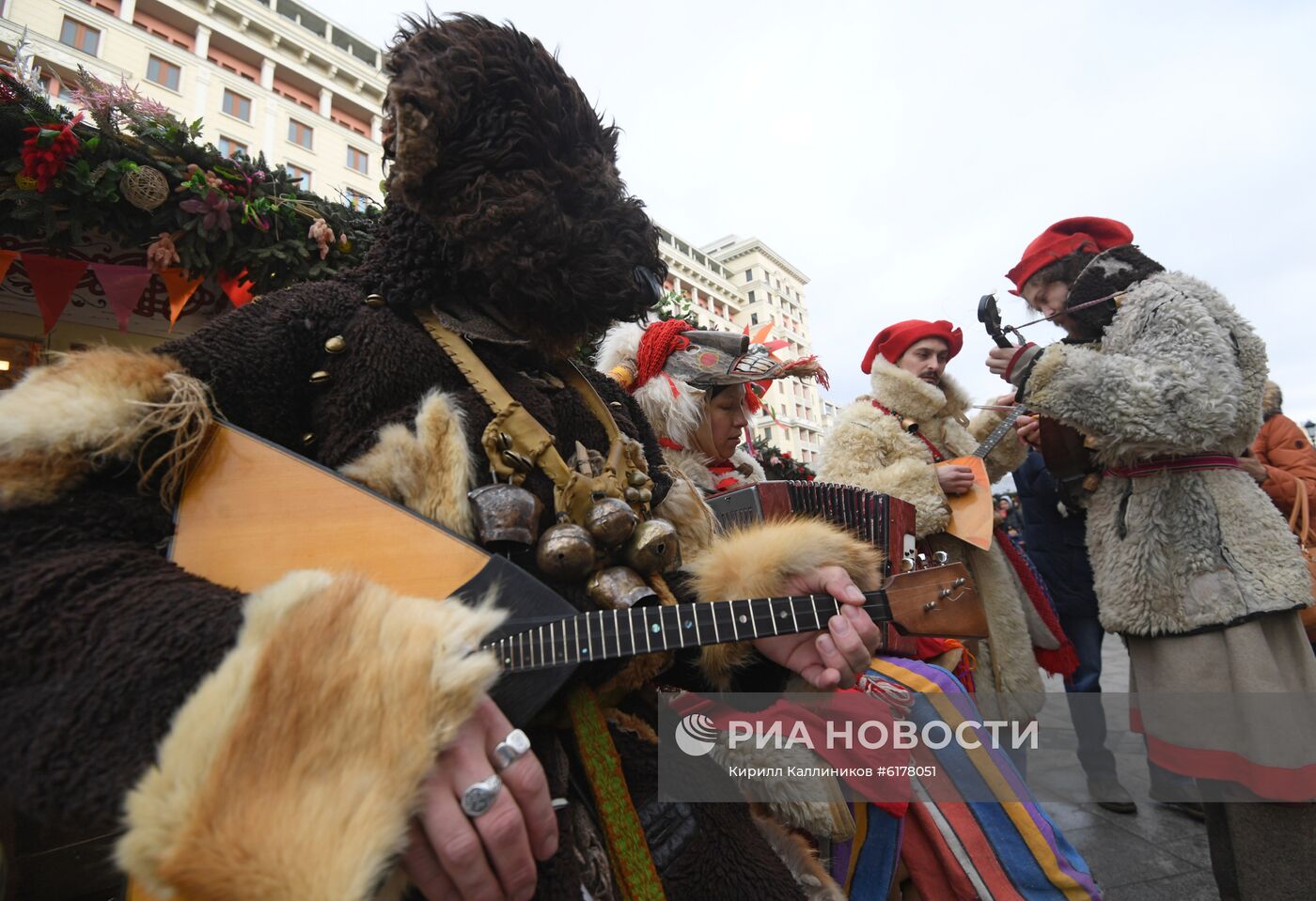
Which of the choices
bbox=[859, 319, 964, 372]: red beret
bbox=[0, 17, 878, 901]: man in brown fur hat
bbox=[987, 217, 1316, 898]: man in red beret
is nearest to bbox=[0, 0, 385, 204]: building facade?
bbox=[859, 319, 964, 372]: red beret

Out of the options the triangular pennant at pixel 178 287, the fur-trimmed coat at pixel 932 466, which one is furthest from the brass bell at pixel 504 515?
the triangular pennant at pixel 178 287

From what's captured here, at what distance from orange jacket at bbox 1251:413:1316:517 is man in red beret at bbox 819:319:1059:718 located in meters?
1.31

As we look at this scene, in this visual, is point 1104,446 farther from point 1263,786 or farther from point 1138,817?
point 1138,817

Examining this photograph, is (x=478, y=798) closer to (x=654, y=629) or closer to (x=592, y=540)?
(x=654, y=629)

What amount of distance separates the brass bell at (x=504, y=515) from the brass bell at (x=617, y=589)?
0.17 metres

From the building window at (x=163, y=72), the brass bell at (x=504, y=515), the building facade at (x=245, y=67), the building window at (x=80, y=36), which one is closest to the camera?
the brass bell at (x=504, y=515)

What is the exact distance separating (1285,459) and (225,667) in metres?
5.27

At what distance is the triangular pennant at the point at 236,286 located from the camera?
285cm

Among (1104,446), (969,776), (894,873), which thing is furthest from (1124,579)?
(894,873)

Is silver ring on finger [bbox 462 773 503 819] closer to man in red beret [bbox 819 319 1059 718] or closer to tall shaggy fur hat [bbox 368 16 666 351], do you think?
tall shaggy fur hat [bbox 368 16 666 351]

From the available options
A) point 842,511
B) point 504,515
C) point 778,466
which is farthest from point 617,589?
point 778,466

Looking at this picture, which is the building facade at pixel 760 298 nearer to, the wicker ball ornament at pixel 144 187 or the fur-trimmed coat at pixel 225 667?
the wicker ball ornament at pixel 144 187

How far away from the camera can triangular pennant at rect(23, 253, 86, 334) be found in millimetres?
2652

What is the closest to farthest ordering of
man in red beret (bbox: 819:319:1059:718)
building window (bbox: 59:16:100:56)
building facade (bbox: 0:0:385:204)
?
man in red beret (bbox: 819:319:1059:718) → building window (bbox: 59:16:100:56) → building facade (bbox: 0:0:385:204)
